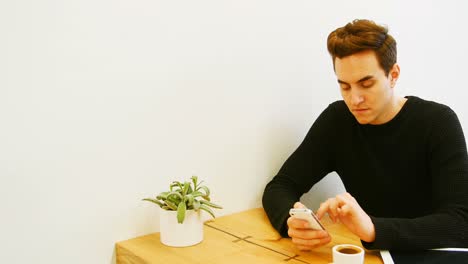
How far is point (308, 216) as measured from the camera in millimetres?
1134

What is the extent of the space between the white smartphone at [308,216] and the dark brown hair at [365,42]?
499mm

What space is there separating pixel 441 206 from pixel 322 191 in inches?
23.7

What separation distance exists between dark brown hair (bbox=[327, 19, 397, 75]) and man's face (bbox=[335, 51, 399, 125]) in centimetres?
2

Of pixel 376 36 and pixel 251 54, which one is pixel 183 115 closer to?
pixel 251 54

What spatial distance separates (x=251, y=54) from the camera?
→ 156 centimetres

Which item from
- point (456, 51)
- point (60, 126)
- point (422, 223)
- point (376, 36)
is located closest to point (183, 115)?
point (60, 126)

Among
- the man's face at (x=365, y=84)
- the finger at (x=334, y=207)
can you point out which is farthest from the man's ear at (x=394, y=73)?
the finger at (x=334, y=207)

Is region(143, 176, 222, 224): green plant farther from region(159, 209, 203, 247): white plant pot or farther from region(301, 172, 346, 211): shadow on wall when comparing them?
region(301, 172, 346, 211): shadow on wall

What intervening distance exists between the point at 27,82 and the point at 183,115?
45 centimetres

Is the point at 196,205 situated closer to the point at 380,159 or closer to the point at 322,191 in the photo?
the point at 380,159

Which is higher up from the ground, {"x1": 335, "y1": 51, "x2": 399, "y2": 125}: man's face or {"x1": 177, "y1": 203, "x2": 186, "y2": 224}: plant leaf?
{"x1": 335, "y1": 51, "x2": 399, "y2": 125}: man's face

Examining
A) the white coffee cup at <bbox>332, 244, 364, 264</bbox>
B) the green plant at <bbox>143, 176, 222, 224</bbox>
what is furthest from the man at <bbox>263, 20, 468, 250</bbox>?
the green plant at <bbox>143, 176, 222, 224</bbox>

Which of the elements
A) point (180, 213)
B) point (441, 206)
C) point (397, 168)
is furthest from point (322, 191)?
point (180, 213)

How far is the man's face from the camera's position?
4.39ft
